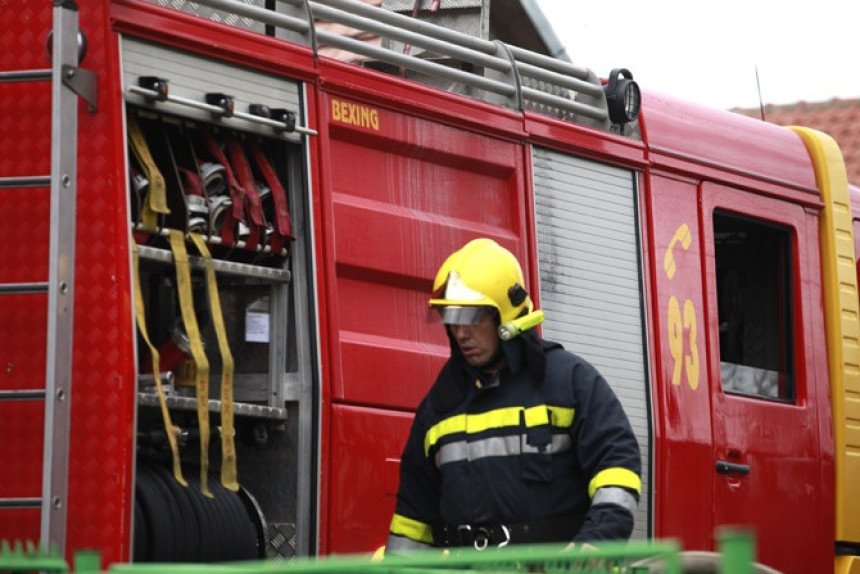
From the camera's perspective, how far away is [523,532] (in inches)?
214

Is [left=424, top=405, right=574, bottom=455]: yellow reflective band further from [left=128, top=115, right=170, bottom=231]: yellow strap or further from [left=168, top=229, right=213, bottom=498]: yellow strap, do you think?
[left=128, top=115, right=170, bottom=231]: yellow strap

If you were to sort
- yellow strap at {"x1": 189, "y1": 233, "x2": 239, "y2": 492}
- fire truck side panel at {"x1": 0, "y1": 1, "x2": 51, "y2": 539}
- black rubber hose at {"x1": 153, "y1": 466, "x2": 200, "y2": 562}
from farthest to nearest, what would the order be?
yellow strap at {"x1": 189, "y1": 233, "x2": 239, "y2": 492} → black rubber hose at {"x1": 153, "y1": 466, "x2": 200, "y2": 562} → fire truck side panel at {"x1": 0, "y1": 1, "x2": 51, "y2": 539}

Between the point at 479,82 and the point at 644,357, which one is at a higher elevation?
the point at 479,82

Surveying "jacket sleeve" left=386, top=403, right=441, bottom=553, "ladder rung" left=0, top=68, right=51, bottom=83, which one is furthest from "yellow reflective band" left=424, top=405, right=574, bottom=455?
"ladder rung" left=0, top=68, right=51, bottom=83

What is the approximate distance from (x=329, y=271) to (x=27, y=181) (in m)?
1.16

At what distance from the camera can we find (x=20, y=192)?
18.2ft

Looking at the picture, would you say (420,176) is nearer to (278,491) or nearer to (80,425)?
(278,491)

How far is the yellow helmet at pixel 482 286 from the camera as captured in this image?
5.57 m

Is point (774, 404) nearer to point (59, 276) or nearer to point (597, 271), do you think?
point (597, 271)

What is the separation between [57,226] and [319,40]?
1.44 meters

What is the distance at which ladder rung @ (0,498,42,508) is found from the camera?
17.5ft

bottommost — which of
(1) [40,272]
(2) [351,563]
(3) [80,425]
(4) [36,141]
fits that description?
(2) [351,563]

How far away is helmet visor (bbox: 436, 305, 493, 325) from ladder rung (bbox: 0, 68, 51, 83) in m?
1.39

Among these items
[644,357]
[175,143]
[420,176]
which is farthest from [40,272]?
[644,357]
